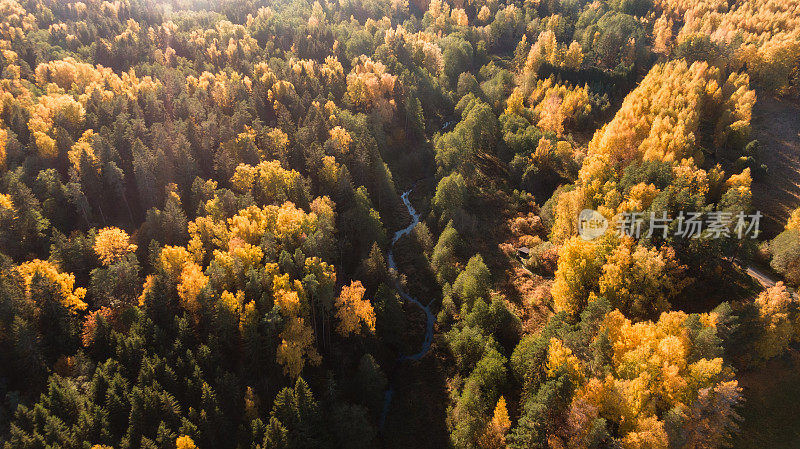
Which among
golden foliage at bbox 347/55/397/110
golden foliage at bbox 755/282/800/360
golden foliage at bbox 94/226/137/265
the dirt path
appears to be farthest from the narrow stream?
the dirt path

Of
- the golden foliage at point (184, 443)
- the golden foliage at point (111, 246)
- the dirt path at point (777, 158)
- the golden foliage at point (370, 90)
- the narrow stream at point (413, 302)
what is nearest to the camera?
the golden foliage at point (184, 443)

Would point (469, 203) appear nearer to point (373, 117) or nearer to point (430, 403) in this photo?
point (373, 117)

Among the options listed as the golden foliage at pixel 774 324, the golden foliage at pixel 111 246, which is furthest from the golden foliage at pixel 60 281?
the golden foliage at pixel 774 324

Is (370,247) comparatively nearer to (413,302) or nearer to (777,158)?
(413,302)

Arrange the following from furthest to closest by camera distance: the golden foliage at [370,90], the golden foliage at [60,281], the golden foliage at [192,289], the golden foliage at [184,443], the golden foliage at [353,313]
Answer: the golden foliage at [370,90]
the golden foliage at [353,313]
the golden foliage at [192,289]
the golden foliage at [60,281]
the golden foliage at [184,443]

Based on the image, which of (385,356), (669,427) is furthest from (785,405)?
(385,356)

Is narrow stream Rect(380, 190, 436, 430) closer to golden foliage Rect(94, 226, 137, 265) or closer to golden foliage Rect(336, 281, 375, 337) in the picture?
golden foliage Rect(336, 281, 375, 337)

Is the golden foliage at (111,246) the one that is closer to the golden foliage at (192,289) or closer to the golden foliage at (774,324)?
the golden foliage at (192,289)
